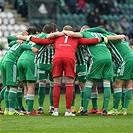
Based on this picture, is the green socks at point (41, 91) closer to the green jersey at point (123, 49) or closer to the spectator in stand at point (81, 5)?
the green jersey at point (123, 49)

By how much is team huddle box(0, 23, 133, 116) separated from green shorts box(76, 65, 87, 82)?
0.9 inches

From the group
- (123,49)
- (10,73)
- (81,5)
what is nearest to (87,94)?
(123,49)

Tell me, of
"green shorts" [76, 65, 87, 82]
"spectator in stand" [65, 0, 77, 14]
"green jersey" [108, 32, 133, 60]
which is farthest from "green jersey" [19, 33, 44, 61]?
"spectator in stand" [65, 0, 77, 14]

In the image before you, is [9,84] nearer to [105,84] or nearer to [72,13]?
[105,84]

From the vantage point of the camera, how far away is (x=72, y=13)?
3234cm

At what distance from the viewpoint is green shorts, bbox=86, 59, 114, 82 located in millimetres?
15195

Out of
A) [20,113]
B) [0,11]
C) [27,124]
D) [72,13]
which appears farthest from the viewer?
[72,13]

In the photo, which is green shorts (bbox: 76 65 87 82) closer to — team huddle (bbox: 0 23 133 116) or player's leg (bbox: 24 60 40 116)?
team huddle (bbox: 0 23 133 116)

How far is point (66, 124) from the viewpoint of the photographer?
13117 millimetres

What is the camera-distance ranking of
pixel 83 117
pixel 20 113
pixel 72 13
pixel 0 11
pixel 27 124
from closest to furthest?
pixel 27 124 → pixel 83 117 → pixel 20 113 → pixel 0 11 → pixel 72 13

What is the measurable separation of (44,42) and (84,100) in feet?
5.16

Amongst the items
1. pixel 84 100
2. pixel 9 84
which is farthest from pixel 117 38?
pixel 9 84

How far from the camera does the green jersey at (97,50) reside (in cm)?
1525

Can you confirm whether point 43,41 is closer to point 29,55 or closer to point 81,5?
point 29,55
